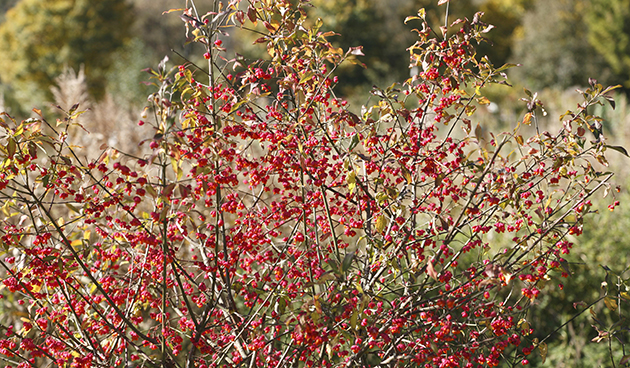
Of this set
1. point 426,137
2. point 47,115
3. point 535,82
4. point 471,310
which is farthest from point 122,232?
point 535,82

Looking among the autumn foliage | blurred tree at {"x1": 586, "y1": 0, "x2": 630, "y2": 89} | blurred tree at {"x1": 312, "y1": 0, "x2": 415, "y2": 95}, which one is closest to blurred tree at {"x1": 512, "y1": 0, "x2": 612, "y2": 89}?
blurred tree at {"x1": 586, "y1": 0, "x2": 630, "y2": 89}

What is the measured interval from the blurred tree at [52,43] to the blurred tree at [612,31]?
1381 cm

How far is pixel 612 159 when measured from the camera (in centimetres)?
605

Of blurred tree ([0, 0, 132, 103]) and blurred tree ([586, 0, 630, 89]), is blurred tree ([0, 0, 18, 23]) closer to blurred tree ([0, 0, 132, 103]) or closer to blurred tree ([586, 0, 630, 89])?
blurred tree ([0, 0, 132, 103])

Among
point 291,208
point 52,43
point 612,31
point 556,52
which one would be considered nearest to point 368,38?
point 556,52

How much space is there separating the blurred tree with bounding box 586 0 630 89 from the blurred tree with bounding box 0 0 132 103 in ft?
45.3

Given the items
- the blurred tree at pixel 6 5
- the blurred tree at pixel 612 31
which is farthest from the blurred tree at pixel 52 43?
the blurred tree at pixel 612 31

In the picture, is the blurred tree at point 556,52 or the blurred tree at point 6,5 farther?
the blurred tree at point 6,5

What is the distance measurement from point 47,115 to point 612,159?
13612 mm

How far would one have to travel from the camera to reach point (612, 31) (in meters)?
14.4

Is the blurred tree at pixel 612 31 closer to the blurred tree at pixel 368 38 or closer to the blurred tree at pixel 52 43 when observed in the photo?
the blurred tree at pixel 368 38

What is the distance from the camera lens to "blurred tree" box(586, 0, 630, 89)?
46.9 feet

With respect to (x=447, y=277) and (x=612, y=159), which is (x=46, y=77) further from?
(x=447, y=277)

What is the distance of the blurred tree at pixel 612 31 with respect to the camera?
14.3 m
